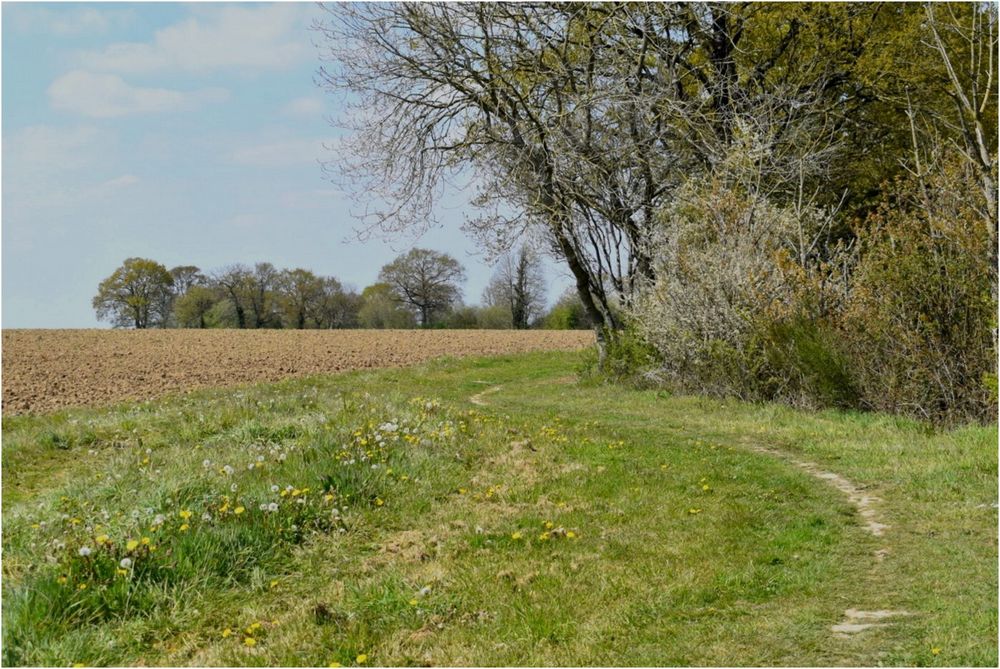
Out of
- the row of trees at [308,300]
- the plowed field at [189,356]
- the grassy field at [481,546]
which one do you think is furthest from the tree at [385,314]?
the grassy field at [481,546]

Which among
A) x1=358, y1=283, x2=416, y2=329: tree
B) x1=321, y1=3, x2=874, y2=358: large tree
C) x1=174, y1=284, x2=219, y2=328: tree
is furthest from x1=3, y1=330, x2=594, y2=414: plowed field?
x1=358, y1=283, x2=416, y2=329: tree

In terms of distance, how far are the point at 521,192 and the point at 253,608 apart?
Answer: 17.3 m

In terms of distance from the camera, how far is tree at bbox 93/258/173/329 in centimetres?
6950

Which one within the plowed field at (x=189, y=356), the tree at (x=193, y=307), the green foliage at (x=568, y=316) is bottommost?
the plowed field at (x=189, y=356)

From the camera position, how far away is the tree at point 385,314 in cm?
7550

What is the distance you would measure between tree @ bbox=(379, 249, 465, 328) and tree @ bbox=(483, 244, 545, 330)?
4138 mm

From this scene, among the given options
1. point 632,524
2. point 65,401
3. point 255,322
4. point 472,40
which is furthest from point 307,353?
point 255,322

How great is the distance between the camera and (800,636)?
570cm

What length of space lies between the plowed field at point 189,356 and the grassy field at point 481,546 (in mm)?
11681

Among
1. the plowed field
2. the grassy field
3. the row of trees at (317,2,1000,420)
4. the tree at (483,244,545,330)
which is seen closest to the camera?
the grassy field

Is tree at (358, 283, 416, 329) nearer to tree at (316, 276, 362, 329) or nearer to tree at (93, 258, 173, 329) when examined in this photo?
tree at (316, 276, 362, 329)

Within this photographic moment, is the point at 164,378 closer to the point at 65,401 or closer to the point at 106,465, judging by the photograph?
the point at 65,401

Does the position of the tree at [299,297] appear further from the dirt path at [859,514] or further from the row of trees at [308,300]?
the dirt path at [859,514]

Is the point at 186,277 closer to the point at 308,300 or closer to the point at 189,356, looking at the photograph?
the point at 308,300
